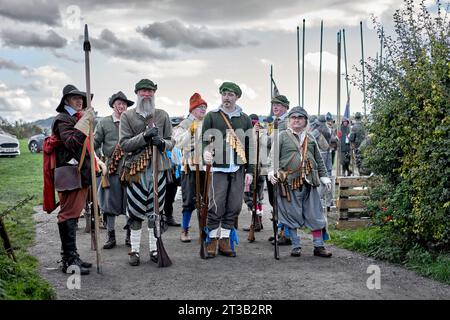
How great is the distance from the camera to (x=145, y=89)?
667 cm

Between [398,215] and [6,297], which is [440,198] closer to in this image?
[398,215]

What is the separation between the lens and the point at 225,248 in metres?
7.09

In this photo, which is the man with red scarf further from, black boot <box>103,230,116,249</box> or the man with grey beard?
black boot <box>103,230,116,249</box>

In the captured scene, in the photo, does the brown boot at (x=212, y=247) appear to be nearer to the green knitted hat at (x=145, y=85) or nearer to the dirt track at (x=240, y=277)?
the dirt track at (x=240, y=277)

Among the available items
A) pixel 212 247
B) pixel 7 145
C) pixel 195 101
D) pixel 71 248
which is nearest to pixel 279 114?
pixel 195 101

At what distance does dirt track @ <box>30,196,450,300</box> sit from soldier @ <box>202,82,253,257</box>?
0.36 m

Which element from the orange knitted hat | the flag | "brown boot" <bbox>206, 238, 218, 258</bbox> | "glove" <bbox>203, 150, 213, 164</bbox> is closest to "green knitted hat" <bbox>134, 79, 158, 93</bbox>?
"glove" <bbox>203, 150, 213, 164</bbox>

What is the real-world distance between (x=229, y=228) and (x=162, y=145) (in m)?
1.58

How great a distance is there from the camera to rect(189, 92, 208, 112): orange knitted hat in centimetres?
840

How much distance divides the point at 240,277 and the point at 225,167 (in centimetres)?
166

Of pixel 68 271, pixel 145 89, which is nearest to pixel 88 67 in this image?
pixel 145 89

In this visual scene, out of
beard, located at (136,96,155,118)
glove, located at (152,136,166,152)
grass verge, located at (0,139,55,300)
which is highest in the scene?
beard, located at (136,96,155,118)

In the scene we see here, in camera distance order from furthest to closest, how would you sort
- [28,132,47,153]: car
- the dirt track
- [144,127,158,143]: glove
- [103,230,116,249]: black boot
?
[28,132,47,153]: car → [103,230,116,249]: black boot → [144,127,158,143]: glove → the dirt track

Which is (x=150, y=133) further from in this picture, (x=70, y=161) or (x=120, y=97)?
(x=120, y=97)
